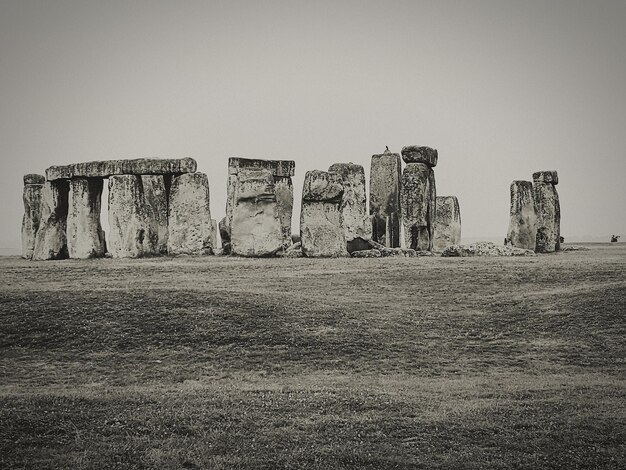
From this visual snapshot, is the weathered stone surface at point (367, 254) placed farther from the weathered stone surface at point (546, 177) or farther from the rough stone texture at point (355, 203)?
the weathered stone surface at point (546, 177)

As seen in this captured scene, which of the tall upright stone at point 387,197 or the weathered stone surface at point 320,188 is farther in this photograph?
Result: the tall upright stone at point 387,197

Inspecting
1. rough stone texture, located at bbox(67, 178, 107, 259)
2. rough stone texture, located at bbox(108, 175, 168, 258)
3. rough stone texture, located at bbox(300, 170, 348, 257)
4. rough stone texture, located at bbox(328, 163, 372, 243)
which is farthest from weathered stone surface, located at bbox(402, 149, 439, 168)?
rough stone texture, located at bbox(67, 178, 107, 259)

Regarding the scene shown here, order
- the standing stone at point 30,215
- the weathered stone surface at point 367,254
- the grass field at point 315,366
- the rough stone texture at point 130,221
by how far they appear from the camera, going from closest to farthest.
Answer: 1. the grass field at point 315,366
2. the weathered stone surface at point 367,254
3. the rough stone texture at point 130,221
4. the standing stone at point 30,215

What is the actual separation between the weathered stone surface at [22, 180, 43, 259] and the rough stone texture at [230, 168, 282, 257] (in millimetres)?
10527

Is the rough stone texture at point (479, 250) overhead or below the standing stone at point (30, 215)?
below

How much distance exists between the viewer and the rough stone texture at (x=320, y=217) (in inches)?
1080

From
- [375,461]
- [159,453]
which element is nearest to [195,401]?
[159,453]

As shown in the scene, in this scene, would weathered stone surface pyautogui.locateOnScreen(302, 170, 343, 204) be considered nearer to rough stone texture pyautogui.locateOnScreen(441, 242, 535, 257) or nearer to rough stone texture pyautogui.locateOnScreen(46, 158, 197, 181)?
rough stone texture pyautogui.locateOnScreen(46, 158, 197, 181)

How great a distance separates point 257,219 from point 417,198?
7.53 m

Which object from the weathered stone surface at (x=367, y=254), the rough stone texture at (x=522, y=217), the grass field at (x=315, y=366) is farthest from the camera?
the rough stone texture at (x=522, y=217)

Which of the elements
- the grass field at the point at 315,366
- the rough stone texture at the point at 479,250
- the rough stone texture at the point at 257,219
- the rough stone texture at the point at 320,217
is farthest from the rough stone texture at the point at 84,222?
the rough stone texture at the point at 479,250

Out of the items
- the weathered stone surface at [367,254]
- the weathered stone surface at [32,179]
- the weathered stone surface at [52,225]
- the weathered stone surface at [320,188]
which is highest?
the weathered stone surface at [32,179]

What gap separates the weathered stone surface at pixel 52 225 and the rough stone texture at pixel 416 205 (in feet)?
44.9

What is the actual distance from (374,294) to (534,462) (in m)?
10.2
